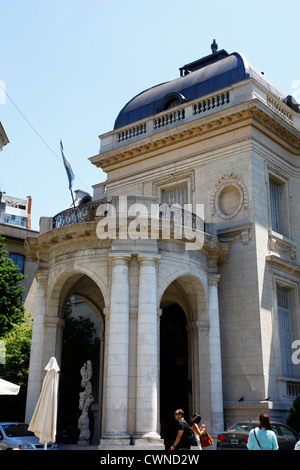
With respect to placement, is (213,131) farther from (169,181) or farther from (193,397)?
(193,397)

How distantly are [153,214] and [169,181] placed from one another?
21.8 feet

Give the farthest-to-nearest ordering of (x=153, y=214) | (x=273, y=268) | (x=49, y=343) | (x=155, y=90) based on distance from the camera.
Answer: (x=155, y=90) < (x=273, y=268) < (x=49, y=343) < (x=153, y=214)

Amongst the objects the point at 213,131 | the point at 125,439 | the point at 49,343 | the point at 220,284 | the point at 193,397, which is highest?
the point at 213,131

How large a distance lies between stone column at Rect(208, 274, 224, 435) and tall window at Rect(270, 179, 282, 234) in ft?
15.1

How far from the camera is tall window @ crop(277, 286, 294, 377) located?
22641mm

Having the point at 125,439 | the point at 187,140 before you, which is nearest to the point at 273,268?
the point at 187,140

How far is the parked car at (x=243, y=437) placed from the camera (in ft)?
49.6

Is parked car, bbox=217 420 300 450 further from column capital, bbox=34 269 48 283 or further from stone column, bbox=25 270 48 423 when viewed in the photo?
column capital, bbox=34 269 48 283

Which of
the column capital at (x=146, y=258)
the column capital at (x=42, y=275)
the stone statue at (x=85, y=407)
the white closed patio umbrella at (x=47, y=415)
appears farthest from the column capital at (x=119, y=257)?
the white closed patio umbrella at (x=47, y=415)

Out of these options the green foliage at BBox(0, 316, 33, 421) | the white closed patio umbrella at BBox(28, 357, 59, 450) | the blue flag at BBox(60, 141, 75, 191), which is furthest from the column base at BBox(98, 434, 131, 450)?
the blue flag at BBox(60, 141, 75, 191)

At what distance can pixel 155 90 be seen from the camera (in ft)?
96.4

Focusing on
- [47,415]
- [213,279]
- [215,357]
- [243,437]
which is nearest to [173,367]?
[215,357]

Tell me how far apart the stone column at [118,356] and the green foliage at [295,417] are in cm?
A: 648

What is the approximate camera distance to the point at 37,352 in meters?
21.0
